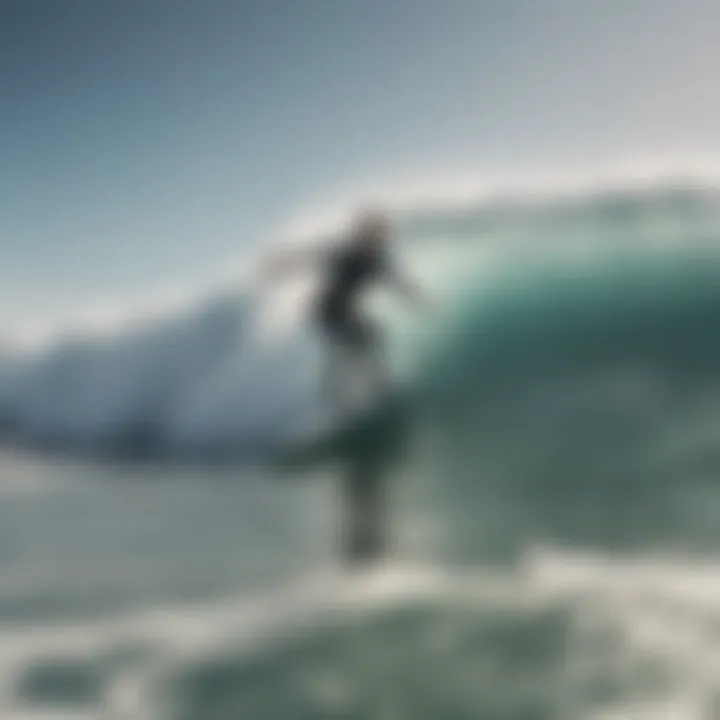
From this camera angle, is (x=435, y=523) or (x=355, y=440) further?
(x=355, y=440)

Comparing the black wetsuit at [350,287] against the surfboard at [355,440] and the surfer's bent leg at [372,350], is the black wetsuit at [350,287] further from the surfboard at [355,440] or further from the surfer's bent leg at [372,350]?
the surfboard at [355,440]

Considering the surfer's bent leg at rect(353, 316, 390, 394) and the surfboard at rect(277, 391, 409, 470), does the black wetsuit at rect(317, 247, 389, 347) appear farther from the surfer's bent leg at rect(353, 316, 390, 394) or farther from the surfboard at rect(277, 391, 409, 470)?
the surfboard at rect(277, 391, 409, 470)

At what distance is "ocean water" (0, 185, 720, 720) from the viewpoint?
3031 mm

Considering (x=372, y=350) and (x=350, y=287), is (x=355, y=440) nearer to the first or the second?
(x=372, y=350)

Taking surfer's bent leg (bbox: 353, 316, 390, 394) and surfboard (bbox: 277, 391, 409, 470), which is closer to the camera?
surfer's bent leg (bbox: 353, 316, 390, 394)

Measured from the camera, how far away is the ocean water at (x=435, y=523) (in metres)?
3.03

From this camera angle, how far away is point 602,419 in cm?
477

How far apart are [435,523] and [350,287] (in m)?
1.13

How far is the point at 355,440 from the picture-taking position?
465 centimetres

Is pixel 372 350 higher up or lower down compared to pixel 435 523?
higher up

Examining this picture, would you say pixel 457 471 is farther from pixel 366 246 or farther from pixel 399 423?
pixel 366 246

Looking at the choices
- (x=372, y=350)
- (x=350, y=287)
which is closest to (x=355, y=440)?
(x=372, y=350)

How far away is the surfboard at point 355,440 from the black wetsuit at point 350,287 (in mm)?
402

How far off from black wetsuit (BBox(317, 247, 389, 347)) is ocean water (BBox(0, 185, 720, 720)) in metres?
0.52
